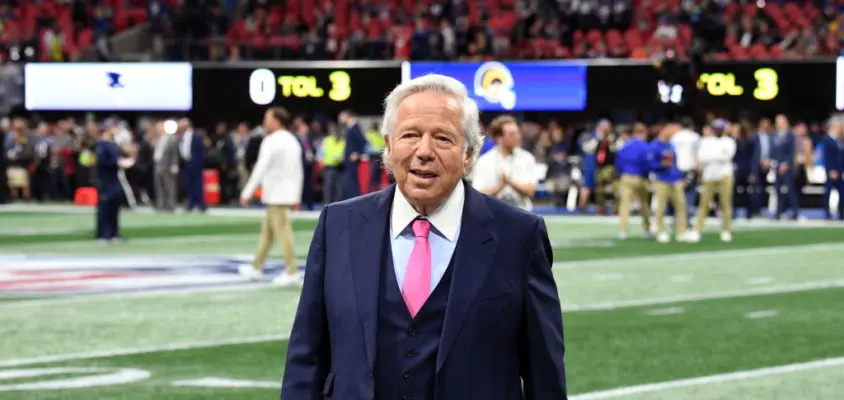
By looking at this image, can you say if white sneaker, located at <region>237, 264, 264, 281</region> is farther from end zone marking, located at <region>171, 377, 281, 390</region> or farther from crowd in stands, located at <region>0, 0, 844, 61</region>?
crowd in stands, located at <region>0, 0, 844, 61</region>

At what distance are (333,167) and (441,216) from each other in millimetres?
30469

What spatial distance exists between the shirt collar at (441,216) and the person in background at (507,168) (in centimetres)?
1043

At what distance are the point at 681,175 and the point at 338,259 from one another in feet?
70.4

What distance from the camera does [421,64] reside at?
3784 centimetres

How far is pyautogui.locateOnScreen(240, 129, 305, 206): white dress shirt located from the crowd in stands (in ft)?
60.7

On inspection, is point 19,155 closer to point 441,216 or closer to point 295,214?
point 295,214

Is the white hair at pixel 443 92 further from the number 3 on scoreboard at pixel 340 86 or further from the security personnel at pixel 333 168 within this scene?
the number 3 on scoreboard at pixel 340 86

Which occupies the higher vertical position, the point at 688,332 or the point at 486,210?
the point at 486,210

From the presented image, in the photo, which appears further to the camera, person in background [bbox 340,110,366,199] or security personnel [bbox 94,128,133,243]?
person in background [bbox 340,110,366,199]

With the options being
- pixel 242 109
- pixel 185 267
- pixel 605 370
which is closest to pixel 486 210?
pixel 605 370

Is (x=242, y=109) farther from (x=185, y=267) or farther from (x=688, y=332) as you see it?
(x=688, y=332)

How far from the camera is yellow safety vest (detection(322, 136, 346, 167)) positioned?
115 ft

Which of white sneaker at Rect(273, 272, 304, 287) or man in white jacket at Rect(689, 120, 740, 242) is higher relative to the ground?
man in white jacket at Rect(689, 120, 740, 242)

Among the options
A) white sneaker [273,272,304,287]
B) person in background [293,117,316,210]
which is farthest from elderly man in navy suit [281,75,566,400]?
person in background [293,117,316,210]
